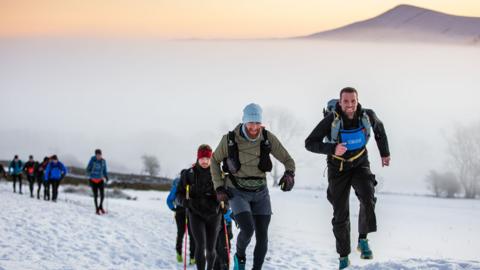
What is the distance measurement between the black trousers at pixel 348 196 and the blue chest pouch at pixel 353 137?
0.32 m

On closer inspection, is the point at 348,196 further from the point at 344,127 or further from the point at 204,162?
the point at 204,162

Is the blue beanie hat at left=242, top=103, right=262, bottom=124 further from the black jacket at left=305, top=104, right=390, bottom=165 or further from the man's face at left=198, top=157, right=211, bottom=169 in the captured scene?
the man's face at left=198, top=157, right=211, bottom=169

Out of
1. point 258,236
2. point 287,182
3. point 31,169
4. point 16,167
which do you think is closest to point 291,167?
point 287,182

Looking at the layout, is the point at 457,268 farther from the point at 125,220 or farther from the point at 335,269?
Result: the point at 125,220

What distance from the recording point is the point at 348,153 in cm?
723

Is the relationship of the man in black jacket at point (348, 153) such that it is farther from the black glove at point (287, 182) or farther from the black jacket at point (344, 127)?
the black glove at point (287, 182)

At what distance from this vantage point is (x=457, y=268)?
727 cm

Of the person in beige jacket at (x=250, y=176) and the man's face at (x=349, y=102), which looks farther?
the person in beige jacket at (x=250, y=176)

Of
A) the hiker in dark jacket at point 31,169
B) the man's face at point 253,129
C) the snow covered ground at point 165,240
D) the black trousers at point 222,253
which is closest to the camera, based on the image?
the man's face at point 253,129

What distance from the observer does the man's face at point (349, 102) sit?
6988 millimetres

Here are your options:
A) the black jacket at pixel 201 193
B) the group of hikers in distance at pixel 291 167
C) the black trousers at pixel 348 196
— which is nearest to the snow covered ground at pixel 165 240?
the black trousers at pixel 348 196

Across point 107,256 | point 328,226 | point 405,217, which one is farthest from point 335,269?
point 405,217

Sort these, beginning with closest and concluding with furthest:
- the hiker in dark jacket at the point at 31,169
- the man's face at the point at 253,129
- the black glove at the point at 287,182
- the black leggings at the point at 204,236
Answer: the man's face at the point at 253,129
the black glove at the point at 287,182
the black leggings at the point at 204,236
the hiker in dark jacket at the point at 31,169

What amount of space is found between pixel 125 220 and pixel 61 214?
2306 millimetres
